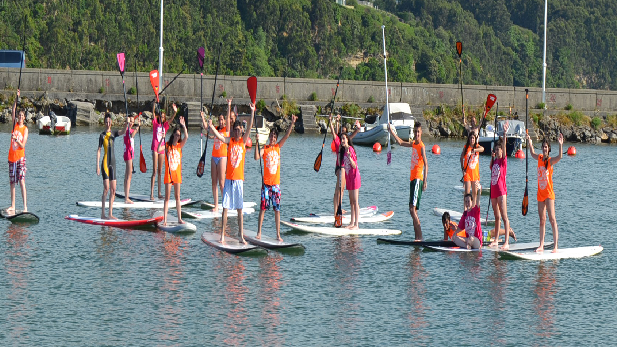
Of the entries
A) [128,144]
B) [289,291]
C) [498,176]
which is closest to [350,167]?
[498,176]

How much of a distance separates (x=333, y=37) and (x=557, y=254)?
9579cm

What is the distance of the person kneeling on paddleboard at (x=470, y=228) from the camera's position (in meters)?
15.1

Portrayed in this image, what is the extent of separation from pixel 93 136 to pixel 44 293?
31448mm

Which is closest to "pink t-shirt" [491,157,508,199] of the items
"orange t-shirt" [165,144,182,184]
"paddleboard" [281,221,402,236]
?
"paddleboard" [281,221,402,236]

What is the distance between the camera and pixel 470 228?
50.6ft

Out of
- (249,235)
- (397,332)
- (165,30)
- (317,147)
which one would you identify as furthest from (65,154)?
(165,30)

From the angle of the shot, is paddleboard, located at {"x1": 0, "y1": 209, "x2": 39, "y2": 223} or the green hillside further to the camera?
the green hillside

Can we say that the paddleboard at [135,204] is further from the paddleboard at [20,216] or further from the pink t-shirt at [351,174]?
the pink t-shirt at [351,174]

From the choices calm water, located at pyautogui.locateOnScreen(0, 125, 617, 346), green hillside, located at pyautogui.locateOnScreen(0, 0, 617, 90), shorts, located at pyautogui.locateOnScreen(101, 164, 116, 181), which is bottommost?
calm water, located at pyautogui.locateOnScreen(0, 125, 617, 346)

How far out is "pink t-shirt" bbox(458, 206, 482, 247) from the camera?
15.1 meters

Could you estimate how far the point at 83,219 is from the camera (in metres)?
17.7

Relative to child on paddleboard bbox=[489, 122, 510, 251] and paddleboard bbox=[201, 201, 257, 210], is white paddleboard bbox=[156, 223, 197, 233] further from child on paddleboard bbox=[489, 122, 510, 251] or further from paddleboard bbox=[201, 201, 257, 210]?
child on paddleboard bbox=[489, 122, 510, 251]

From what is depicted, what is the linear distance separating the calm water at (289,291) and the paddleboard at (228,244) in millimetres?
137

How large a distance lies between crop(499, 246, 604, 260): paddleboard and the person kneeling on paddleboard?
47cm
